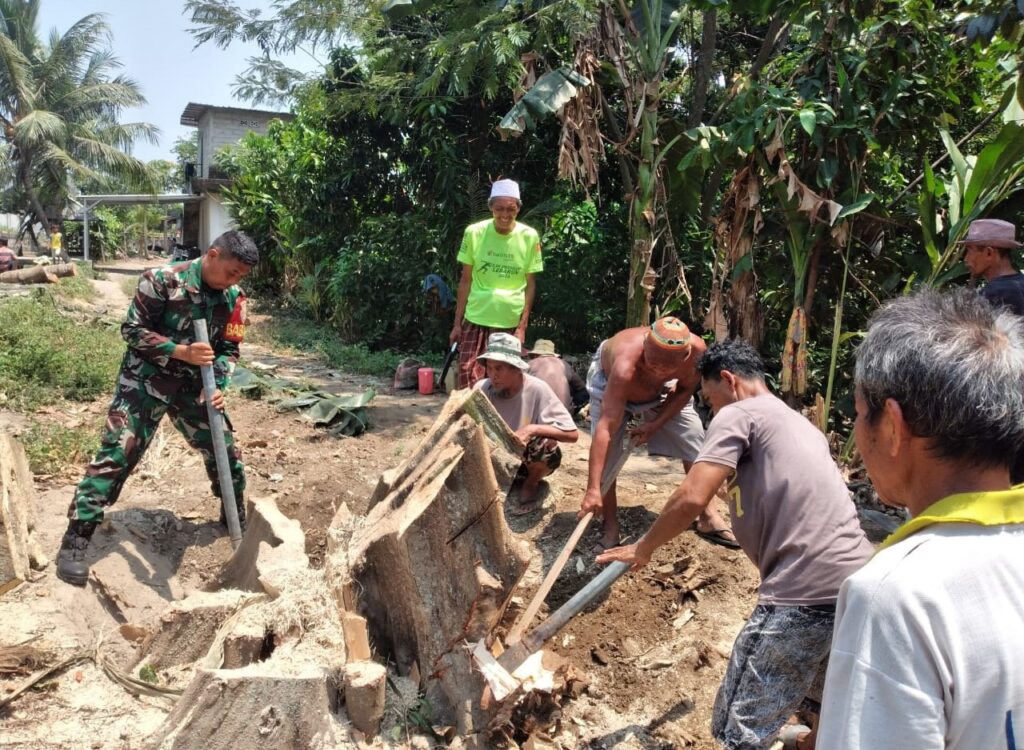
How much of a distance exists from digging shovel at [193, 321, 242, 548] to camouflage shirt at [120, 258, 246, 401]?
0.09 meters

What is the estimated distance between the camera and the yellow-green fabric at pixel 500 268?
18.6 feet

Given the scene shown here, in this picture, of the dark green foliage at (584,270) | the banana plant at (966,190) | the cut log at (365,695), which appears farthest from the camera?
the dark green foliage at (584,270)

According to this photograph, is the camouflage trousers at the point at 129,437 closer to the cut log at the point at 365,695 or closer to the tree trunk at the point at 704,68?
the cut log at the point at 365,695

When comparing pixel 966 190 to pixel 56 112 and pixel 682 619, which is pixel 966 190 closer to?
pixel 682 619

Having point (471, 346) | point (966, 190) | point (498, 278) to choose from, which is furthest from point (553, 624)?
point (966, 190)

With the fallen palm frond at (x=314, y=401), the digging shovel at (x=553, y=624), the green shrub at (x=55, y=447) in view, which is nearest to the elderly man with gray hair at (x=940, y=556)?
the digging shovel at (x=553, y=624)

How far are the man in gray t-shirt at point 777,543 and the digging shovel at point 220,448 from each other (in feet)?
8.57

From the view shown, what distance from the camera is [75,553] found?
390cm

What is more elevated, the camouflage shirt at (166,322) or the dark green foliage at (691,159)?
the dark green foliage at (691,159)

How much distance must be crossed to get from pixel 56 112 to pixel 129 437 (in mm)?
28204

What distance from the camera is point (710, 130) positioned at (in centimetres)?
592

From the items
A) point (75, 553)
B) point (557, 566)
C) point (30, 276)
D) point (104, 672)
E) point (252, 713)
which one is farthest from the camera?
point (30, 276)

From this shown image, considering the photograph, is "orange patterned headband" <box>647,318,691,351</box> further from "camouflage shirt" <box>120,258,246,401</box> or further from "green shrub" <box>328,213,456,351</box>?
"green shrub" <box>328,213,456,351</box>

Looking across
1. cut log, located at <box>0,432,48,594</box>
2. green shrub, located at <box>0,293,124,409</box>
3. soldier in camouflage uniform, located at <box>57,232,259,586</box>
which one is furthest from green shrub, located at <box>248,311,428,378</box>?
cut log, located at <box>0,432,48,594</box>
